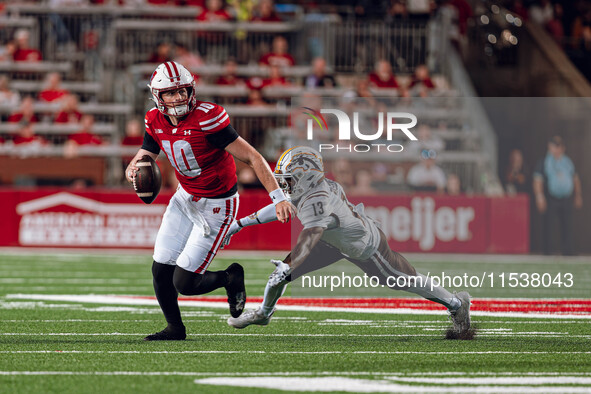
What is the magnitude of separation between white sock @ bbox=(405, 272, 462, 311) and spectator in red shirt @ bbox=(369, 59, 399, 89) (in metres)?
12.7

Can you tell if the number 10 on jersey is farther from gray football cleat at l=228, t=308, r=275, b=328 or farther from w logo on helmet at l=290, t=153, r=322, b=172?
gray football cleat at l=228, t=308, r=275, b=328

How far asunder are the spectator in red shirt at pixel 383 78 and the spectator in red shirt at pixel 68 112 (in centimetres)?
508

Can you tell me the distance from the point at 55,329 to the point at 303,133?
7.42ft

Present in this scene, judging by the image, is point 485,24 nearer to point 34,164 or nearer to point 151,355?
point 34,164

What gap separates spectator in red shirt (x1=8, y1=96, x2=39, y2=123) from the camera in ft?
65.7

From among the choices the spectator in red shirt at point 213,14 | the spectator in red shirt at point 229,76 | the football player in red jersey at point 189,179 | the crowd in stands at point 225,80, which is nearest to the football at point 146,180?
the football player in red jersey at point 189,179

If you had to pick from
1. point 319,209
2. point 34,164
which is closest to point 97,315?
point 319,209

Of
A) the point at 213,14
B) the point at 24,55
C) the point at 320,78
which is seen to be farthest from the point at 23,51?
the point at 320,78

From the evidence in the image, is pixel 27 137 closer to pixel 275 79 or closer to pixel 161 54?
pixel 161 54

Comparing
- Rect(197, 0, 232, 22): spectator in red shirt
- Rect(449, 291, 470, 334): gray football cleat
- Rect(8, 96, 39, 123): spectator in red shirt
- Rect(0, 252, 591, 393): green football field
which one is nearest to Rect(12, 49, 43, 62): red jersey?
Rect(8, 96, 39, 123): spectator in red shirt

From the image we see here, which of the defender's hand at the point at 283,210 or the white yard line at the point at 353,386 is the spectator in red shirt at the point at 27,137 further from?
the white yard line at the point at 353,386

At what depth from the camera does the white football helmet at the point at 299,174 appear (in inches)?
309

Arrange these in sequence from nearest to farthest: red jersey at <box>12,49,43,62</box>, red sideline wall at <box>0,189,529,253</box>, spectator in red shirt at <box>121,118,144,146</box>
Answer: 1. red sideline wall at <box>0,189,529,253</box>
2. spectator in red shirt at <box>121,118,144,146</box>
3. red jersey at <box>12,49,43,62</box>

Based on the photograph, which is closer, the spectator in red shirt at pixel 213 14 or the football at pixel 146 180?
the football at pixel 146 180
